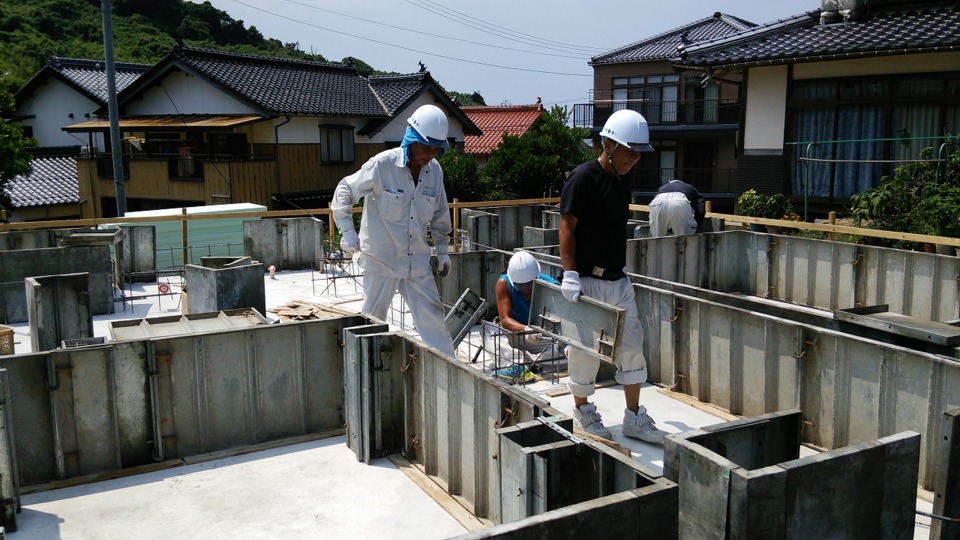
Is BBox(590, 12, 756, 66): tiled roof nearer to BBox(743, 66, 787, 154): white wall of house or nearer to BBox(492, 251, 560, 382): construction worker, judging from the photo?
BBox(743, 66, 787, 154): white wall of house

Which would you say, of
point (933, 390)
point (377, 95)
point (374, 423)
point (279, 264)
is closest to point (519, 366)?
point (374, 423)

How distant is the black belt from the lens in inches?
211

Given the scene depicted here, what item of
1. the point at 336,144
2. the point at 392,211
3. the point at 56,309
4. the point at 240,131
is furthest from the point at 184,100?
the point at 392,211

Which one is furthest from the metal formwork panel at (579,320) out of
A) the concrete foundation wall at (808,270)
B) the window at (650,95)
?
the window at (650,95)

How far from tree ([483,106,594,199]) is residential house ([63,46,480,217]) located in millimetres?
4894

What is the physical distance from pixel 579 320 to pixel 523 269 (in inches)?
56.8

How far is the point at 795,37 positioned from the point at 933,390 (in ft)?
38.2

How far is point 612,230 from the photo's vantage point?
5.35 metres

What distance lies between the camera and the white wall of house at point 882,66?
1273cm

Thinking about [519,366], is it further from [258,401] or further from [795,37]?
[795,37]

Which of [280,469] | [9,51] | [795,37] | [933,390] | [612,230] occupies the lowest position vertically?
[280,469]

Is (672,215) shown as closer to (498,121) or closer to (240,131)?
(240,131)

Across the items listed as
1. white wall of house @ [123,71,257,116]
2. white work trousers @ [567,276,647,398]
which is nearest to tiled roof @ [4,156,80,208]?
white wall of house @ [123,71,257,116]

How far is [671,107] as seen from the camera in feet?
92.1
